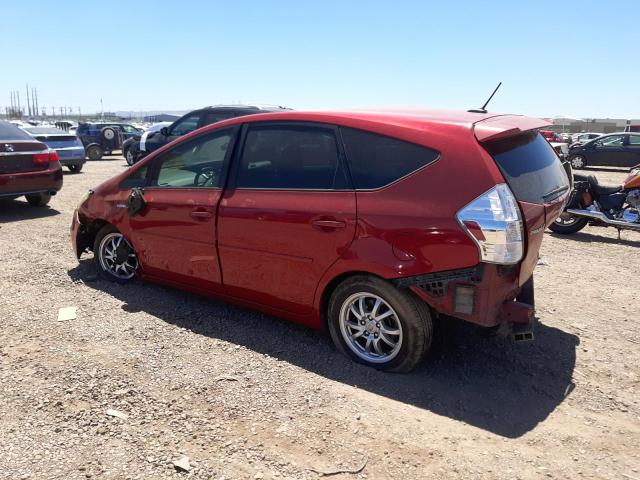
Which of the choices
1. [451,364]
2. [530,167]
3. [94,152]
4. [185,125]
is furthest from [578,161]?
[94,152]

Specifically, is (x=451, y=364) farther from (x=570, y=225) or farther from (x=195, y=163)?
(x=570, y=225)

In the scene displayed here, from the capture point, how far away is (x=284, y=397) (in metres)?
3.18

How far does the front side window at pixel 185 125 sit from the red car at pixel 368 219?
7.55 m

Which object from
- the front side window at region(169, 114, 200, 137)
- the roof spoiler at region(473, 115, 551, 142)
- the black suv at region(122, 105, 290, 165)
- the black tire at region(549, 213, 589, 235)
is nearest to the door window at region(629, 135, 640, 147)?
the black tire at region(549, 213, 589, 235)

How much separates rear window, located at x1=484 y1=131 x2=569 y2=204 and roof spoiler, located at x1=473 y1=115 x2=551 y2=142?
5 centimetres

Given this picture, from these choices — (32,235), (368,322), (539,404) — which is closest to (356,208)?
(368,322)

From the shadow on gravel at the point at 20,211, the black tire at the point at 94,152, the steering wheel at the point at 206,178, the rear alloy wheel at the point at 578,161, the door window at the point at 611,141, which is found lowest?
the shadow on gravel at the point at 20,211

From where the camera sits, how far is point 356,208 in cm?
333

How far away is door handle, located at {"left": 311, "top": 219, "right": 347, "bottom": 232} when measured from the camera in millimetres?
3375

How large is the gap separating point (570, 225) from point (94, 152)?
21337 millimetres

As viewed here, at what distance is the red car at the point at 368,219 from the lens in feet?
9.99

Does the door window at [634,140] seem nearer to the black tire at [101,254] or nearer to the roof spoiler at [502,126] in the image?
the roof spoiler at [502,126]

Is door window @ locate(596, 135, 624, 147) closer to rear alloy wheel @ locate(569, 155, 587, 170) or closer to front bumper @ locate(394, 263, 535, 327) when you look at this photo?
rear alloy wheel @ locate(569, 155, 587, 170)

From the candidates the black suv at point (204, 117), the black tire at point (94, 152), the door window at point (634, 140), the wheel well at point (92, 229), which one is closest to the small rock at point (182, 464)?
the wheel well at point (92, 229)
